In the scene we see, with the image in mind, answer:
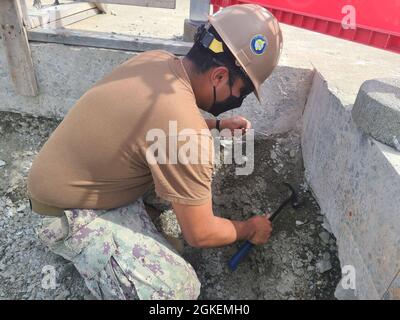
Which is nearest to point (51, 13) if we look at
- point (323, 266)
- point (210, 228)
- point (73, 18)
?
point (73, 18)

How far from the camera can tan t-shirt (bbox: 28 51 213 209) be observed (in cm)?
162

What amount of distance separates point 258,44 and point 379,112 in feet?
2.29

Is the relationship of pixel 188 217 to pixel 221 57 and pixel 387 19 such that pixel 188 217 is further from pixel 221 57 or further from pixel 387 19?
pixel 387 19

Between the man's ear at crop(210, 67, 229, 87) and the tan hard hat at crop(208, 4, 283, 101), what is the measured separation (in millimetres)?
90

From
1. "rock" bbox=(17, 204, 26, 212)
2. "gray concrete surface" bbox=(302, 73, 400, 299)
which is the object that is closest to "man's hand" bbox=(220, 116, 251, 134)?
"gray concrete surface" bbox=(302, 73, 400, 299)

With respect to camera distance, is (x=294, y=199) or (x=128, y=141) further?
(x=294, y=199)

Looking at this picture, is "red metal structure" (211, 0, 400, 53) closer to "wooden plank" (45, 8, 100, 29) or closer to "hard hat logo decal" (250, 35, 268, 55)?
"hard hat logo decal" (250, 35, 268, 55)

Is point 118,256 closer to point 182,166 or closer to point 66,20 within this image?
point 182,166

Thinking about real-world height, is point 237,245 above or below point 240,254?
below

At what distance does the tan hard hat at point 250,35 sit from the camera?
176 centimetres

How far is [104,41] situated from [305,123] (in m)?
1.73

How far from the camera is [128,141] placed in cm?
168
